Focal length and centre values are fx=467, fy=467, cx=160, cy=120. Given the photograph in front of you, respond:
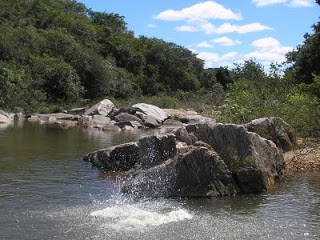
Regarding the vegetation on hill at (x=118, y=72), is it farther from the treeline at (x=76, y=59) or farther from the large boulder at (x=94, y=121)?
the large boulder at (x=94, y=121)

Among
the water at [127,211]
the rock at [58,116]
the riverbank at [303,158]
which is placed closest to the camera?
the water at [127,211]

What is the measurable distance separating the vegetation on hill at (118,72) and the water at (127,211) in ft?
19.5

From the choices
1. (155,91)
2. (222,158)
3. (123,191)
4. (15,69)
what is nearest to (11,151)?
(123,191)

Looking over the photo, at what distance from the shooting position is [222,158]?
1291 centimetres

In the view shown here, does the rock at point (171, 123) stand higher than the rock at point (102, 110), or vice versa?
the rock at point (102, 110)

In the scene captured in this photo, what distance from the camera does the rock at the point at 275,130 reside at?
52.6ft

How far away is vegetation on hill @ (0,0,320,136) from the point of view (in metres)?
20.1

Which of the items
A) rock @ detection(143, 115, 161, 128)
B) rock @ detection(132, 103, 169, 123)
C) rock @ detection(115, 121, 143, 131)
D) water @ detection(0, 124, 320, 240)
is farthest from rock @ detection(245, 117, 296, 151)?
rock @ detection(132, 103, 169, 123)

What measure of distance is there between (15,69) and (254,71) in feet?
84.5

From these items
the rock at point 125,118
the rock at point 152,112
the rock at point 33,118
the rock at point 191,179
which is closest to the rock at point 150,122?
the rock at point 125,118

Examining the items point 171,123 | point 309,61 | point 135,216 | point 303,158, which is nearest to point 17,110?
point 171,123

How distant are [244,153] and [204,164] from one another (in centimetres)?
131

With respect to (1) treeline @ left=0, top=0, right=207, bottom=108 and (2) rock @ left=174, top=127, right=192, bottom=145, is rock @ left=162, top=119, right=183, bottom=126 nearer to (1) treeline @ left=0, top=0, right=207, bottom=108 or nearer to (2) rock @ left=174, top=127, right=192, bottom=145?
(1) treeline @ left=0, top=0, right=207, bottom=108

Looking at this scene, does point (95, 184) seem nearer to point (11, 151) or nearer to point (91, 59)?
point (11, 151)
